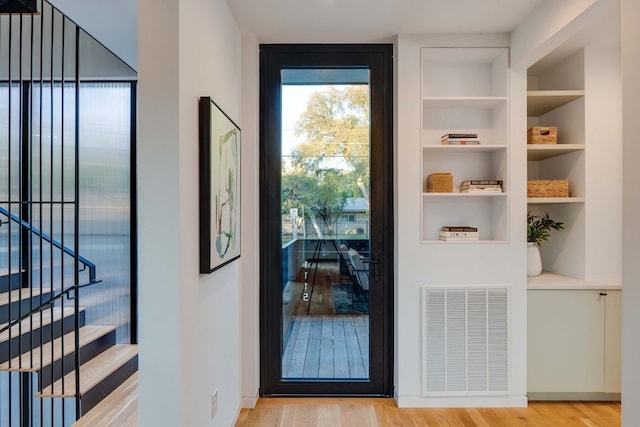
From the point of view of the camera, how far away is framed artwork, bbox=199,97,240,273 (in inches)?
71.6

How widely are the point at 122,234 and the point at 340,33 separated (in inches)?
109

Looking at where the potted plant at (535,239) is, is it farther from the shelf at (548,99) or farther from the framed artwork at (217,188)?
the framed artwork at (217,188)

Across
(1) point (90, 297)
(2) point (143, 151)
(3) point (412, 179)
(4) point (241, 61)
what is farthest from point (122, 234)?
(3) point (412, 179)

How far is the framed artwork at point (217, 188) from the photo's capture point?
182 centimetres

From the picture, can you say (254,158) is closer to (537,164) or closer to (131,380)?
(131,380)

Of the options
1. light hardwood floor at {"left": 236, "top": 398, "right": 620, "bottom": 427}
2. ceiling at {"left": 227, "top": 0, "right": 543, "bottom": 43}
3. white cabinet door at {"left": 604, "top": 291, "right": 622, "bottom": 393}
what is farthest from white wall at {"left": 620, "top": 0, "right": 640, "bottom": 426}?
white cabinet door at {"left": 604, "top": 291, "right": 622, "bottom": 393}

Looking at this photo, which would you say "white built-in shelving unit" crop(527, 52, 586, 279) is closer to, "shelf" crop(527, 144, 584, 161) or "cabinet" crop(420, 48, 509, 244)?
"shelf" crop(527, 144, 584, 161)

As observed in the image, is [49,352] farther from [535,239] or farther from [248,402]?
[535,239]

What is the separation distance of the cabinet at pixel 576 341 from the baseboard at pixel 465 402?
0.59 ft

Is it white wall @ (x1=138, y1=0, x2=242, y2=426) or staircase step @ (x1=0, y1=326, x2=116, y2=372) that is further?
staircase step @ (x1=0, y1=326, x2=116, y2=372)

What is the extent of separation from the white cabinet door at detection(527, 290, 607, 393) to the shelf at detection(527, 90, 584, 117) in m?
1.47

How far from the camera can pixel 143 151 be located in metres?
1.55

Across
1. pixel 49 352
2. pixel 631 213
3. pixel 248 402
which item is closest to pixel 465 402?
pixel 248 402

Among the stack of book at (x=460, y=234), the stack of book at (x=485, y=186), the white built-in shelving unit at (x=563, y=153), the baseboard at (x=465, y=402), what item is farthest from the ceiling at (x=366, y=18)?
the baseboard at (x=465, y=402)
